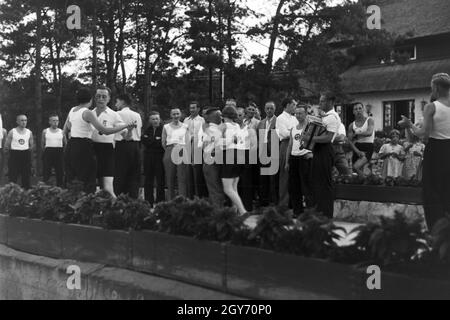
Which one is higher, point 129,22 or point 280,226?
point 129,22

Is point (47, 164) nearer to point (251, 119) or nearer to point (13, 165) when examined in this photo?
point (13, 165)

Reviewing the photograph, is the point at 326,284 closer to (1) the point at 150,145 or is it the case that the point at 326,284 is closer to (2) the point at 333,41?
(1) the point at 150,145

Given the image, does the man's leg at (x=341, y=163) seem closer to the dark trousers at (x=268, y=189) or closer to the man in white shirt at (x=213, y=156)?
the dark trousers at (x=268, y=189)

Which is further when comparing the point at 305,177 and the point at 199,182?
the point at 199,182

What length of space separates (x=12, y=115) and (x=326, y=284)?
91.8 feet

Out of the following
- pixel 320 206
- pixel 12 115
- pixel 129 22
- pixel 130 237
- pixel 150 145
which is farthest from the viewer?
pixel 12 115

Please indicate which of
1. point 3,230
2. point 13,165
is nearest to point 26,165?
point 13,165

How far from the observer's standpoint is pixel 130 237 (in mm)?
5336

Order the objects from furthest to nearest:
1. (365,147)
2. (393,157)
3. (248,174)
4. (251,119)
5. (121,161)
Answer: (393,157) < (365,147) < (251,119) < (248,174) < (121,161)

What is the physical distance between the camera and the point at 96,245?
565 centimetres

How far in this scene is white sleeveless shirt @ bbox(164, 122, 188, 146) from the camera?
10.6 m

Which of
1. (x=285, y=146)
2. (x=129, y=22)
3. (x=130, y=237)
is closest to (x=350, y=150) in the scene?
(x=285, y=146)

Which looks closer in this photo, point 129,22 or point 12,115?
point 129,22

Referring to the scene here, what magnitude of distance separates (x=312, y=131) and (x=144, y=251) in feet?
12.3
